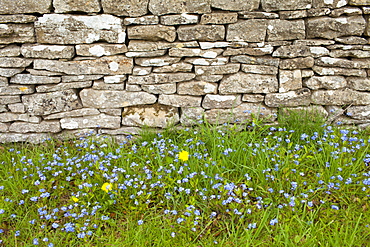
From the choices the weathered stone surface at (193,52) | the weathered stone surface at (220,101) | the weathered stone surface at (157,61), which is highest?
the weathered stone surface at (193,52)

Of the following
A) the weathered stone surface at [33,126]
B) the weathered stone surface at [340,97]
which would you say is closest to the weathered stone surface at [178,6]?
the weathered stone surface at [340,97]

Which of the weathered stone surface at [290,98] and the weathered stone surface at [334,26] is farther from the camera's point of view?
the weathered stone surface at [290,98]

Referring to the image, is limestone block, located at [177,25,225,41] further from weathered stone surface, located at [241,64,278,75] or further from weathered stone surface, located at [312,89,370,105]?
weathered stone surface, located at [312,89,370,105]

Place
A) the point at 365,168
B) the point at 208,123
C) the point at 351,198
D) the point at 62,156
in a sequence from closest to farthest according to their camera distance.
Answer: the point at 351,198 < the point at 365,168 < the point at 62,156 < the point at 208,123

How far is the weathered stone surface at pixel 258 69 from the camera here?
310cm

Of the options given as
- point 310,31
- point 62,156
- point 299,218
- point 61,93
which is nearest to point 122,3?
point 61,93

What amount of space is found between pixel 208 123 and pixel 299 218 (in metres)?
1.37

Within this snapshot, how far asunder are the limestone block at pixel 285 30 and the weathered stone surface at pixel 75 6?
1653mm

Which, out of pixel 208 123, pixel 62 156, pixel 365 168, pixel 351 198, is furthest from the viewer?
pixel 208 123

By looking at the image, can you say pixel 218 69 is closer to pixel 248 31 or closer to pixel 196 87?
pixel 196 87

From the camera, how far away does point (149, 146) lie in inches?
120

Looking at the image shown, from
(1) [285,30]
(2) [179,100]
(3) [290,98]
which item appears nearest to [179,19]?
(2) [179,100]

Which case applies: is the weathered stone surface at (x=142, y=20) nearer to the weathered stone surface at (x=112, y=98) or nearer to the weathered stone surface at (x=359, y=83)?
the weathered stone surface at (x=112, y=98)

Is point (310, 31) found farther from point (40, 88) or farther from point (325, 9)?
point (40, 88)
